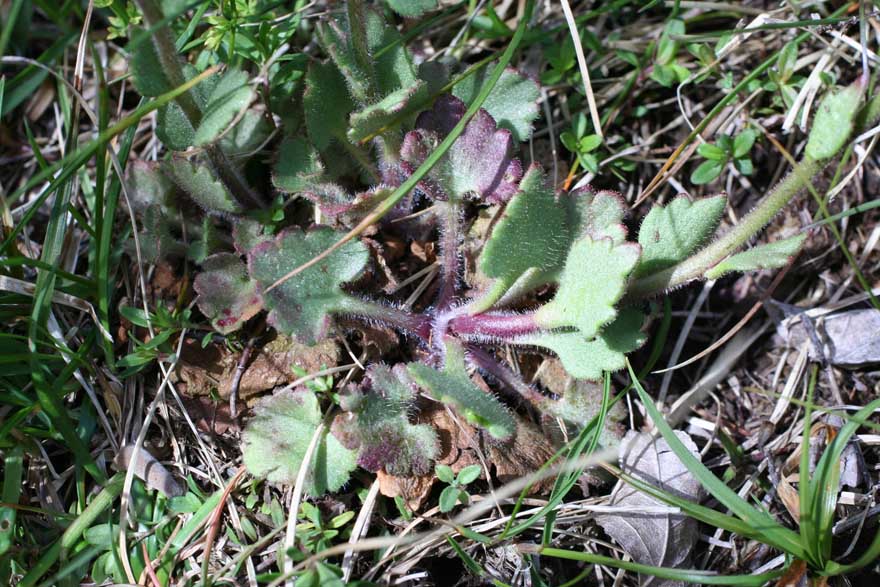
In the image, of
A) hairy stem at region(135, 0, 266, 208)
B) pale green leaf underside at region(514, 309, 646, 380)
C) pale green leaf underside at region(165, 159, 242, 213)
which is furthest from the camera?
pale green leaf underside at region(165, 159, 242, 213)

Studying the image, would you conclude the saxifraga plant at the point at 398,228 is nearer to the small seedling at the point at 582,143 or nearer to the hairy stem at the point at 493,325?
the hairy stem at the point at 493,325

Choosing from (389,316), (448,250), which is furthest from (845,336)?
(389,316)

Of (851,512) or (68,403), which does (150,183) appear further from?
(851,512)

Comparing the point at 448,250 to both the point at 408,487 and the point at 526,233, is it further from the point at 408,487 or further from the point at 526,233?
the point at 408,487

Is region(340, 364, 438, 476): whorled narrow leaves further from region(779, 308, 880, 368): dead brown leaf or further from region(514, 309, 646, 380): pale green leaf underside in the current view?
region(779, 308, 880, 368): dead brown leaf

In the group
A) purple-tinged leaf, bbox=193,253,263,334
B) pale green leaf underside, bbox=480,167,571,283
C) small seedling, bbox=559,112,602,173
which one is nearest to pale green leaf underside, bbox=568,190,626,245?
pale green leaf underside, bbox=480,167,571,283

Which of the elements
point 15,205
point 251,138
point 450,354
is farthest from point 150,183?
point 450,354
